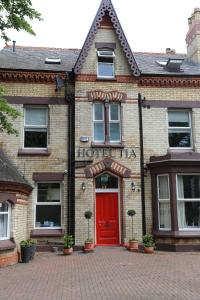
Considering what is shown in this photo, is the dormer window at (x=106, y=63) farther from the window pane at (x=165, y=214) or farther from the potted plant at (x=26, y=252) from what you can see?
the potted plant at (x=26, y=252)

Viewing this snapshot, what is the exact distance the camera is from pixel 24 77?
60.4 feet

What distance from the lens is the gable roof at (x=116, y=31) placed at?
1873 centimetres

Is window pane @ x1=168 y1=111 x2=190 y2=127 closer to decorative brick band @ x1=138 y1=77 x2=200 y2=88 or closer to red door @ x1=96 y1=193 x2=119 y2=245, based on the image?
decorative brick band @ x1=138 y1=77 x2=200 y2=88

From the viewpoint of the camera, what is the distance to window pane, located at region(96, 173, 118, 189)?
1802 centimetres

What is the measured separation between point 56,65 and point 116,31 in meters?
3.41

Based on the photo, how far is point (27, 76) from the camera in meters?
18.4

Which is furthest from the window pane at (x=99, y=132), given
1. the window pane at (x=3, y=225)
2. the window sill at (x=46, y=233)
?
the window pane at (x=3, y=225)

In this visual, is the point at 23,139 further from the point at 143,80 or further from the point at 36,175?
the point at 143,80

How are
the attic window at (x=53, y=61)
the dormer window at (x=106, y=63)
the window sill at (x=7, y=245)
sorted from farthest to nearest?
the attic window at (x=53, y=61)
the dormer window at (x=106, y=63)
the window sill at (x=7, y=245)

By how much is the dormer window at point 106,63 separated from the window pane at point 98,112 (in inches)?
59.7

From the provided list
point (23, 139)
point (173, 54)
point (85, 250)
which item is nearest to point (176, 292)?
point (85, 250)

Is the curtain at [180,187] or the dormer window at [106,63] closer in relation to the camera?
the curtain at [180,187]

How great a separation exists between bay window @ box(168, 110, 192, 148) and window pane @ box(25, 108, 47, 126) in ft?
19.4

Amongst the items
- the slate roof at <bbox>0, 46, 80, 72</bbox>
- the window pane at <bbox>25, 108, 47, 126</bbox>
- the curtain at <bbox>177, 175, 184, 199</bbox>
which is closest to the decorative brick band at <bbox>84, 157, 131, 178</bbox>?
the curtain at <bbox>177, 175, 184, 199</bbox>
